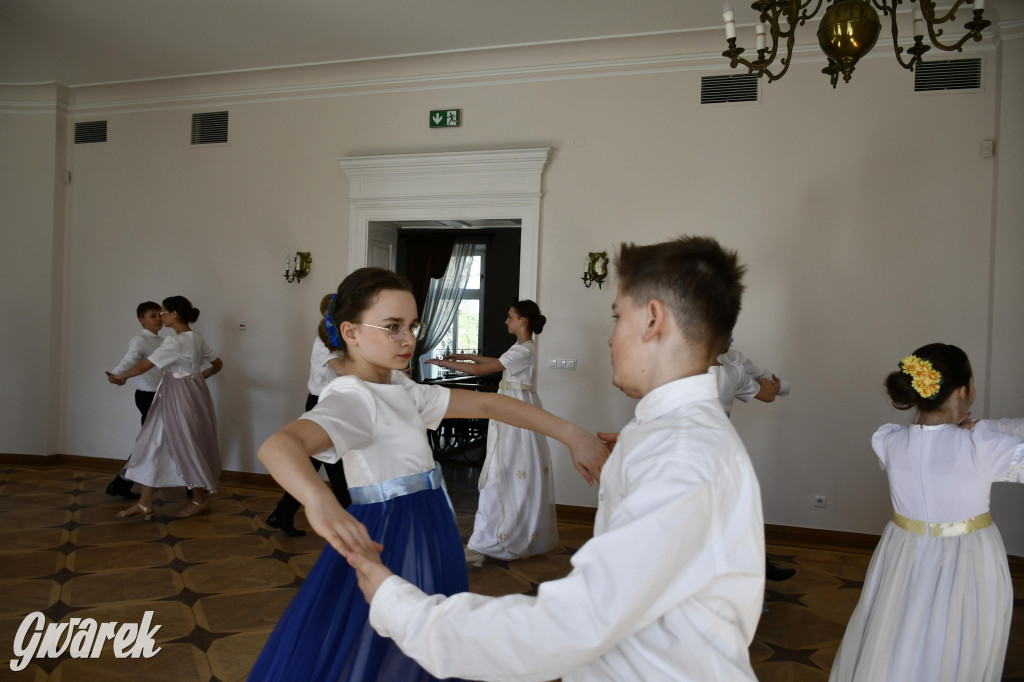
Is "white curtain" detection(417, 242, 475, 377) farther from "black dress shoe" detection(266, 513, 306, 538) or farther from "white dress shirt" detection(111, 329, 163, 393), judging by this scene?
"black dress shoe" detection(266, 513, 306, 538)

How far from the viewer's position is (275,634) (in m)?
1.51

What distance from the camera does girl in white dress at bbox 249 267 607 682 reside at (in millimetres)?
1438

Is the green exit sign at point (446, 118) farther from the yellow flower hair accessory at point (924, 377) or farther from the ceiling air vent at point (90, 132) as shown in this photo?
the yellow flower hair accessory at point (924, 377)

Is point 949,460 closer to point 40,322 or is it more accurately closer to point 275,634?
point 275,634

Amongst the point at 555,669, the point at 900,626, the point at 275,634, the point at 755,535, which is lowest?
the point at 900,626

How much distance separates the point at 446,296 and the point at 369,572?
31.5 ft

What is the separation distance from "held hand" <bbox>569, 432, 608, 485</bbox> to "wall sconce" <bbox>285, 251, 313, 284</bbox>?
4.94 meters

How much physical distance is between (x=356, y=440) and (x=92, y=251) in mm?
6647

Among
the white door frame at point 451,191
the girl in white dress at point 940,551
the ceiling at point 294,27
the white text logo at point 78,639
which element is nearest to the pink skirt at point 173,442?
the white door frame at point 451,191

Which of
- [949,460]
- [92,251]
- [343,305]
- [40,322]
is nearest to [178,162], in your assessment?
[92,251]

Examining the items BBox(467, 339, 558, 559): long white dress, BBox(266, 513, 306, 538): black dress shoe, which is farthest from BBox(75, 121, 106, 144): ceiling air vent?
BBox(467, 339, 558, 559): long white dress

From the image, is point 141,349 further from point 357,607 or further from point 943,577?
point 943,577

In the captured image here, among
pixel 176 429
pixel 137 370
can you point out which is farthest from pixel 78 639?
pixel 137 370

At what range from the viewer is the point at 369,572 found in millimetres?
1056
